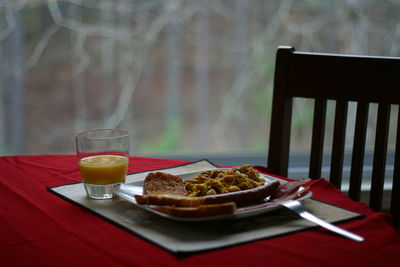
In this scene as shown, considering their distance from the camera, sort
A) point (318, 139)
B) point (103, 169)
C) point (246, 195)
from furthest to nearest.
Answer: point (318, 139)
point (103, 169)
point (246, 195)

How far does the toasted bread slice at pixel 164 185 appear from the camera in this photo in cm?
103

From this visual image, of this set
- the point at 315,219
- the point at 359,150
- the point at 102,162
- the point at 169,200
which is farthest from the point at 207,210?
the point at 359,150

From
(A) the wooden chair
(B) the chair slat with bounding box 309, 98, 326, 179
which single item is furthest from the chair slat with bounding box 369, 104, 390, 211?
(B) the chair slat with bounding box 309, 98, 326, 179

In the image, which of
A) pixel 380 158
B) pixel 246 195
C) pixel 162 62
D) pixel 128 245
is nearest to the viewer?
pixel 128 245

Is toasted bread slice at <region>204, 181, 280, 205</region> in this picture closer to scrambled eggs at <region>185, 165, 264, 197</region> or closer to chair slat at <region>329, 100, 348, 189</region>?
scrambled eggs at <region>185, 165, 264, 197</region>

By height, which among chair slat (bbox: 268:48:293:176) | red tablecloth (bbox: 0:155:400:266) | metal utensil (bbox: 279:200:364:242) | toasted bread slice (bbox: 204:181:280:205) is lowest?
red tablecloth (bbox: 0:155:400:266)

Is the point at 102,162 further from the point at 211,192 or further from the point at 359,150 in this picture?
the point at 359,150

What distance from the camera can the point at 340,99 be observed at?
140 centimetres

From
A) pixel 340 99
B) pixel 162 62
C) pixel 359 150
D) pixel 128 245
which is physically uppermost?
pixel 162 62

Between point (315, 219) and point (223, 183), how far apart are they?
20 cm

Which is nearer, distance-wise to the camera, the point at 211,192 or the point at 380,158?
the point at 211,192

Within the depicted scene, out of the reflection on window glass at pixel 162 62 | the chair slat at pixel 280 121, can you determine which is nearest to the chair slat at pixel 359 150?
the chair slat at pixel 280 121

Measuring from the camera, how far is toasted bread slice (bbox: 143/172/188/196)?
103 cm

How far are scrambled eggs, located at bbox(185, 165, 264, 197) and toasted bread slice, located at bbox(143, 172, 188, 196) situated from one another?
0.03 meters
